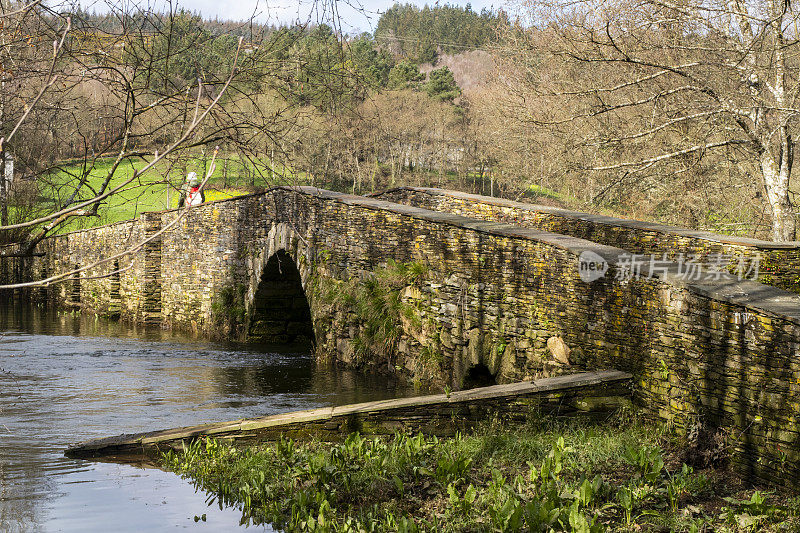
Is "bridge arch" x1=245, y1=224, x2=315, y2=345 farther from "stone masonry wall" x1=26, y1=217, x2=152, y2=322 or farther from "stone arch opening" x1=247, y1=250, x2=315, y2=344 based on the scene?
"stone masonry wall" x1=26, y1=217, x2=152, y2=322

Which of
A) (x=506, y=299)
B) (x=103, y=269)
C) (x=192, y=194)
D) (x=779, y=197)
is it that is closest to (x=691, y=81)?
(x=779, y=197)

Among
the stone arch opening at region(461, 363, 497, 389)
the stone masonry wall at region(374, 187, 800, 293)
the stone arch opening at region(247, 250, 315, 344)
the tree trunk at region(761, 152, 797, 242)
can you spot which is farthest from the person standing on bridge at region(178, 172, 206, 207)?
the stone arch opening at region(247, 250, 315, 344)

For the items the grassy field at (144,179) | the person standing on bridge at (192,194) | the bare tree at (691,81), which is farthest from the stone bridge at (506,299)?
the bare tree at (691,81)

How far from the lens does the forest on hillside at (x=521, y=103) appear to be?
4.77 metres

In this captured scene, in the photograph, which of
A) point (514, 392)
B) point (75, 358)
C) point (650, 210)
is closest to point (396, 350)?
point (514, 392)

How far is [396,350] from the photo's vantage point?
34.6 feet

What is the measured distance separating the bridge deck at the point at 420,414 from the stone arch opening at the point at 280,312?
9005 millimetres

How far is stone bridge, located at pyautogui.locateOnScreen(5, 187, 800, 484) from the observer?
5.29 m

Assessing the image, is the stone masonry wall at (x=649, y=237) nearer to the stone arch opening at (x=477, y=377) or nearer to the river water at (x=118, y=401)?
the stone arch opening at (x=477, y=377)

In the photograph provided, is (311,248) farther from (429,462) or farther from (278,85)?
(429,462)

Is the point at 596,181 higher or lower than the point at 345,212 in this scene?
higher

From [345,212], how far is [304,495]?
700 cm

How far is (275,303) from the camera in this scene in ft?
54.2

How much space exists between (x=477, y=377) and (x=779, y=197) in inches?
229
